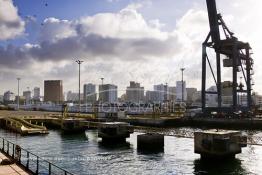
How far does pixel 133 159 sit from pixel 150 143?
30.5 feet

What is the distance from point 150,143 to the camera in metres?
57.8

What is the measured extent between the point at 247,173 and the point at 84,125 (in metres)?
53.2

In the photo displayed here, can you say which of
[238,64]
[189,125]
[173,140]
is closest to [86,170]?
[173,140]

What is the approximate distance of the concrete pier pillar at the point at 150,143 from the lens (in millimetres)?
57562

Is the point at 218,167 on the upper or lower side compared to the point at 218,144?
lower

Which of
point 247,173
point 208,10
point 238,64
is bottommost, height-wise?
point 247,173

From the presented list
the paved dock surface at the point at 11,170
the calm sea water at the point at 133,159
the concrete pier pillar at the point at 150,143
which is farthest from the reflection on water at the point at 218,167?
the paved dock surface at the point at 11,170

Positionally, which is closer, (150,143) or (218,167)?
(218,167)

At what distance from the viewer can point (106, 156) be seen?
5159cm

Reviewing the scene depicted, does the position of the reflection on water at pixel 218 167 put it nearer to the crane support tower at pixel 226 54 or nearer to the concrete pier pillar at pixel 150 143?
the concrete pier pillar at pixel 150 143

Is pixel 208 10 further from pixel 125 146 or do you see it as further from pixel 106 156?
pixel 106 156

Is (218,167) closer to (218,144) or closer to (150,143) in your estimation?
(218,144)

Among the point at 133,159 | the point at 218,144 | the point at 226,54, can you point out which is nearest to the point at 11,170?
the point at 133,159

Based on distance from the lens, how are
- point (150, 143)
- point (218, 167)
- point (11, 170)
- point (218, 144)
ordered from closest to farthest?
1. point (11, 170)
2. point (218, 167)
3. point (218, 144)
4. point (150, 143)
